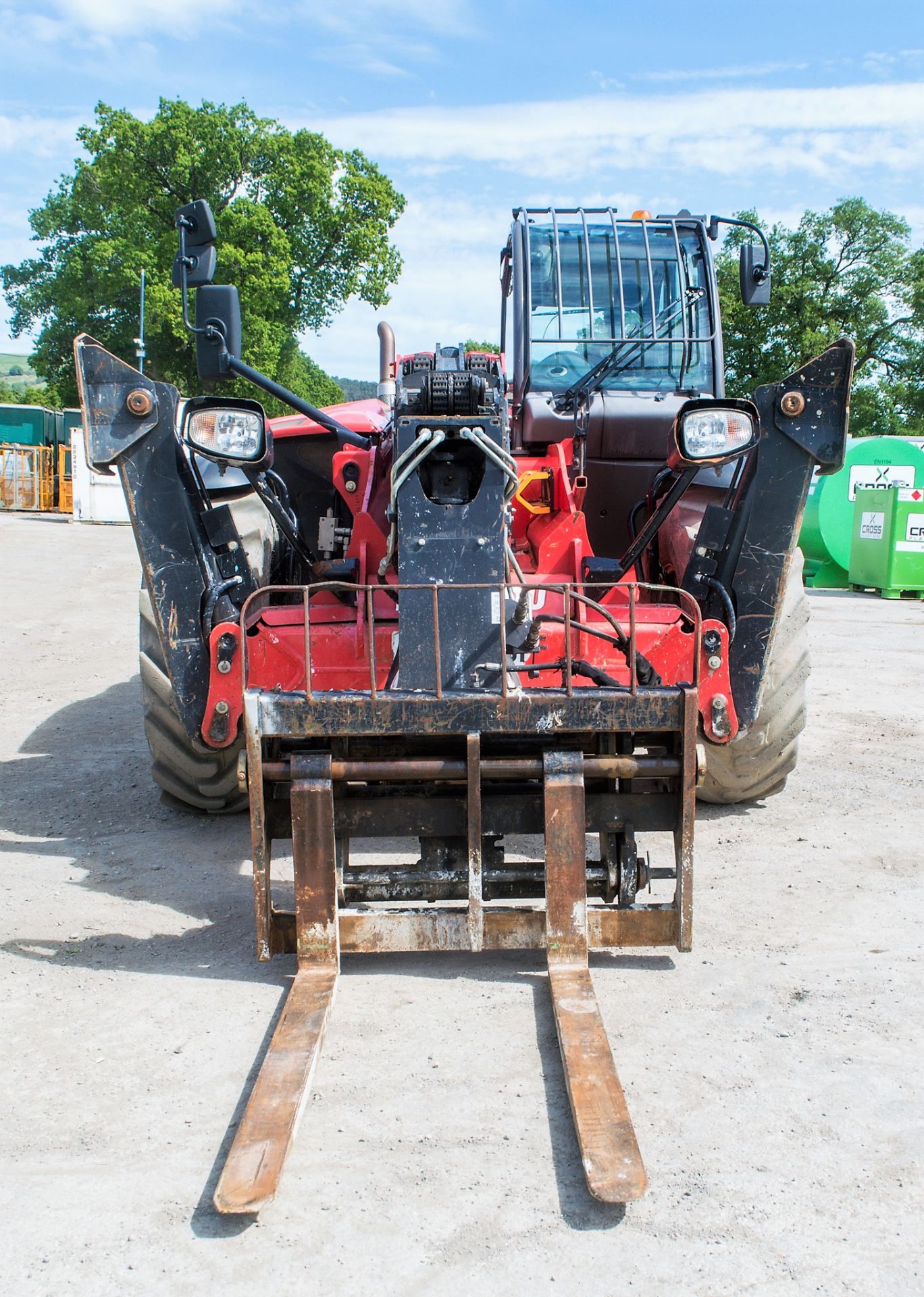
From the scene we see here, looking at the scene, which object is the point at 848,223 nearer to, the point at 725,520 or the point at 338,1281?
the point at 725,520

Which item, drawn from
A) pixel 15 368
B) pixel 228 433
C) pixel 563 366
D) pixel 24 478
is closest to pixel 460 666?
pixel 228 433

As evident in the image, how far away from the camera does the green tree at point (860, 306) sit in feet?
115

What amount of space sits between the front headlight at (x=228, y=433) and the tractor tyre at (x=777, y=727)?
235 cm

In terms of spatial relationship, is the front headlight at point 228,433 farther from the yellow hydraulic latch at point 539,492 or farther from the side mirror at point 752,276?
the side mirror at point 752,276

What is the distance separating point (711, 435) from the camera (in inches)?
161

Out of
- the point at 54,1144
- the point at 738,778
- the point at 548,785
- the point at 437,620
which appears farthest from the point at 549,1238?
the point at 738,778

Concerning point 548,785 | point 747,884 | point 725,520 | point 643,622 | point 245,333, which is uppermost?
point 245,333

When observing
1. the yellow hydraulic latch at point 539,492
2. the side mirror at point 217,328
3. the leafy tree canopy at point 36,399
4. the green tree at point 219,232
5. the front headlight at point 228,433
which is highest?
the green tree at point 219,232

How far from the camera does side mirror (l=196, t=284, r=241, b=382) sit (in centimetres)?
402

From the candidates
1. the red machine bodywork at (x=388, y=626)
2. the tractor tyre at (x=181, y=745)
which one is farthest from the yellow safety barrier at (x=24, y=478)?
the red machine bodywork at (x=388, y=626)

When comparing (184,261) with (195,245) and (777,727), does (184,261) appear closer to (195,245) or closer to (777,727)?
(195,245)

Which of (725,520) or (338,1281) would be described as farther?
(725,520)

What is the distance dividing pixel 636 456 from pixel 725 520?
4.56 feet

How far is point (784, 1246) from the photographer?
7.77 feet
